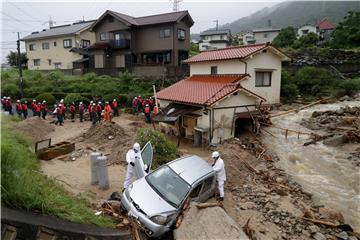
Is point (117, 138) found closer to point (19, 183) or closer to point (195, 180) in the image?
point (195, 180)

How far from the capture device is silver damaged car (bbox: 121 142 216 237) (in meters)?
6.89

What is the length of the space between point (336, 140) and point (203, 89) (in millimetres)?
8738

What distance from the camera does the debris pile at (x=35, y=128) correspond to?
17297mm

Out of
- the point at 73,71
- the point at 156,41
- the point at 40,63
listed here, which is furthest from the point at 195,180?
the point at 40,63

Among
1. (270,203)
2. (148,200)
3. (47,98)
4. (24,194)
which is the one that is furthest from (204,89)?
(47,98)

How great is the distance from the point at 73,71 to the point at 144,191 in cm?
3418

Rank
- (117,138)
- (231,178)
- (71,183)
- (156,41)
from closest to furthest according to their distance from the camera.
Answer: (71,183) → (231,178) → (117,138) → (156,41)

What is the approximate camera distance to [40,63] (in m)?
45.2

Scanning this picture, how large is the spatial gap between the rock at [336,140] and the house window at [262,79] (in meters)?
7.82

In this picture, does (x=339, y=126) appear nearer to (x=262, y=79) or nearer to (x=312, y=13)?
(x=262, y=79)

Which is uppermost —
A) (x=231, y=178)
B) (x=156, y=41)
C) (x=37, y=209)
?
(x=156, y=41)

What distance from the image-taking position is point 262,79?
938 inches

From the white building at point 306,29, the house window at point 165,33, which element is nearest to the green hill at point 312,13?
the white building at point 306,29

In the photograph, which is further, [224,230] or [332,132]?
[332,132]
